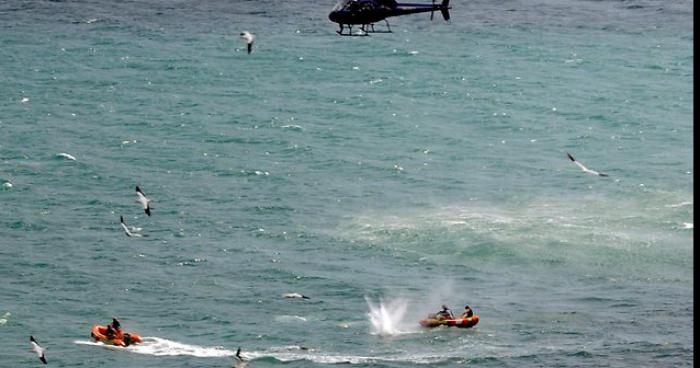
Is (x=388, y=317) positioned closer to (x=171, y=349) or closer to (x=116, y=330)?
(x=171, y=349)

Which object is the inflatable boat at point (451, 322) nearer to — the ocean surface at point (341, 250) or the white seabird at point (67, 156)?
the ocean surface at point (341, 250)

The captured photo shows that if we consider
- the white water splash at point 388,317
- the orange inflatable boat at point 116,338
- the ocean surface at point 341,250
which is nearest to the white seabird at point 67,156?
the ocean surface at point 341,250

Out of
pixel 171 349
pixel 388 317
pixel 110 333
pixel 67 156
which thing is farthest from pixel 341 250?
pixel 67 156

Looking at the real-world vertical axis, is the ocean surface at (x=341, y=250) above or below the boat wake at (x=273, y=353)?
below

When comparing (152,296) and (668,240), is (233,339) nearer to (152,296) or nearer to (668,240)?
(152,296)

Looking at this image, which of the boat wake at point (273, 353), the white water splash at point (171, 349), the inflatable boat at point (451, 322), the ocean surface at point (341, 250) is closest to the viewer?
the boat wake at point (273, 353)

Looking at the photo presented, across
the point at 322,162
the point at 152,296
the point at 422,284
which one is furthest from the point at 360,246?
the point at 322,162
